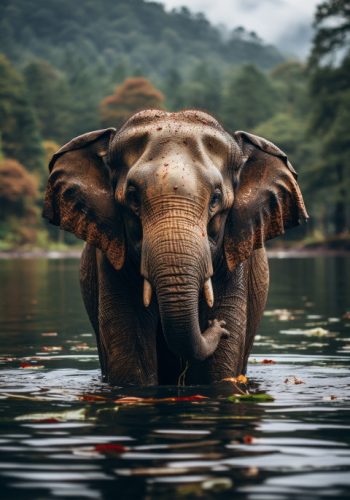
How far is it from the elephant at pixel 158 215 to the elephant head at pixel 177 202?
0.01 meters

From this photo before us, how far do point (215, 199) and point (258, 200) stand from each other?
994 mm

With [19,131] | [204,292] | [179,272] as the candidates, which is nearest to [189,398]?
[204,292]

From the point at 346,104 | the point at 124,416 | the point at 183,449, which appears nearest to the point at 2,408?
the point at 124,416

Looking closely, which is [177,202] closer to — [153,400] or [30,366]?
[153,400]

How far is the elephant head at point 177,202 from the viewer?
8.76 m

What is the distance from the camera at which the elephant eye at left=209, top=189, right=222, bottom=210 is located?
31.0 ft

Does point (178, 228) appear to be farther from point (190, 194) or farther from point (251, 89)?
point (251, 89)

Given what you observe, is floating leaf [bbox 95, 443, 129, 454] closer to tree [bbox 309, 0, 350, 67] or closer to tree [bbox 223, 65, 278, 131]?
tree [bbox 309, 0, 350, 67]

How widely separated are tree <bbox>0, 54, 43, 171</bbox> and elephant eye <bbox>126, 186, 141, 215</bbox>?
102125 mm

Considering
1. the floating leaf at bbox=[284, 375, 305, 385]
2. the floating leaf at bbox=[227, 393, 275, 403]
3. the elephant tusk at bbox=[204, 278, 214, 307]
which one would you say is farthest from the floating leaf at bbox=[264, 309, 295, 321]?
the elephant tusk at bbox=[204, 278, 214, 307]

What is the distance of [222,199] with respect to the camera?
31.6 ft

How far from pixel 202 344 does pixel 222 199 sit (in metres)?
1.23

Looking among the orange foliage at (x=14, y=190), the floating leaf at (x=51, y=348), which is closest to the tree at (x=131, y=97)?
the orange foliage at (x=14, y=190)

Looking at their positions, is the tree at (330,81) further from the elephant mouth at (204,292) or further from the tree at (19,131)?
the elephant mouth at (204,292)
